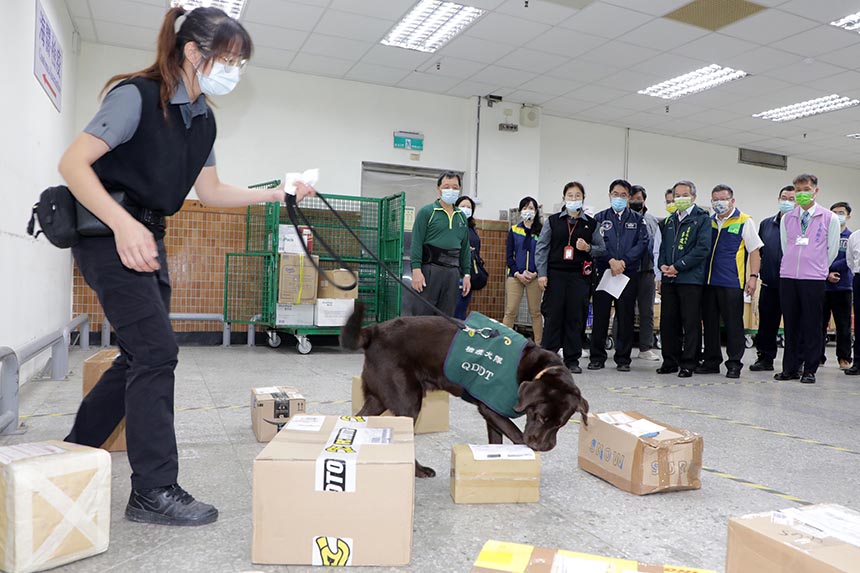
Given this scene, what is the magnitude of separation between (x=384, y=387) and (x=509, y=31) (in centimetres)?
489

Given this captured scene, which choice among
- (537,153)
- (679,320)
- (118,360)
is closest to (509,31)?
(537,153)

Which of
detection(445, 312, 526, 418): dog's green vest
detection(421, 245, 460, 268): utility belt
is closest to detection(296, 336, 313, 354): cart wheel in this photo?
detection(421, 245, 460, 268): utility belt

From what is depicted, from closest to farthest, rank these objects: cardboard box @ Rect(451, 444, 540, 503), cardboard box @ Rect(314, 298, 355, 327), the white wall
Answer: cardboard box @ Rect(451, 444, 540, 503) → the white wall → cardboard box @ Rect(314, 298, 355, 327)

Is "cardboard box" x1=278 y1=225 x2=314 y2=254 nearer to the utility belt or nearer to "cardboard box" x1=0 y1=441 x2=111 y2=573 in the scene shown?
the utility belt

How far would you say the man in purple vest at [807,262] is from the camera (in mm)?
5047

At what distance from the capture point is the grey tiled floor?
1591mm

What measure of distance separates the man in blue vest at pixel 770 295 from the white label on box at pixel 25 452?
6.02 meters

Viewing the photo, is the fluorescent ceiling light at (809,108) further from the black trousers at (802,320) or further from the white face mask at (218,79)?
the white face mask at (218,79)

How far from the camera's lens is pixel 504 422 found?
210 centimetres

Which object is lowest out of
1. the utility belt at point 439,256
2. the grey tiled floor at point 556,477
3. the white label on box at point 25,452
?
the grey tiled floor at point 556,477

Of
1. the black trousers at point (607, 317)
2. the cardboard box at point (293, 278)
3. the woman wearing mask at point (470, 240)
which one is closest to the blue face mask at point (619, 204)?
the black trousers at point (607, 317)

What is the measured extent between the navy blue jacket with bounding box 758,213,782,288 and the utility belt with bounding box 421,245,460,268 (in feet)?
11.4

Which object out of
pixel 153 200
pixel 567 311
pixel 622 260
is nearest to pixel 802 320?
pixel 622 260

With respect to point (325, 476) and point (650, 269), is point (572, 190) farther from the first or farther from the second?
point (325, 476)
